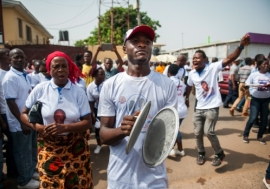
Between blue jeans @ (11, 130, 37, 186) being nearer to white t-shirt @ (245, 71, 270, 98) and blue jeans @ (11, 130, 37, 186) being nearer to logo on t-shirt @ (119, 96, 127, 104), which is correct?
logo on t-shirt @ (119, 96, 127, 104)

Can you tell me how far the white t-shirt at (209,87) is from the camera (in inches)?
162

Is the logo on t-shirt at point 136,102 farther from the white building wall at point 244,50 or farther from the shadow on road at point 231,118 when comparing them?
the white building wall at point 244,50

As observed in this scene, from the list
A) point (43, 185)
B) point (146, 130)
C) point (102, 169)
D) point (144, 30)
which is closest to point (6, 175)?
point (102, 169)

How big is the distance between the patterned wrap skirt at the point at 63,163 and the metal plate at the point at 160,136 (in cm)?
121

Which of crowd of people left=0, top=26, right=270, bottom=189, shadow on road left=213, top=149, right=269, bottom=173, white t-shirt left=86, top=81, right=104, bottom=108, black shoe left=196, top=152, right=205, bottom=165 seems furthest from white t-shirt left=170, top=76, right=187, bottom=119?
white t-shirt left=86, top=81, right=104, bottom=108

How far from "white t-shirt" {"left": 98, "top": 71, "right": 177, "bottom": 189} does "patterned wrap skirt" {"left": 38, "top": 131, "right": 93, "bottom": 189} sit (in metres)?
0.86

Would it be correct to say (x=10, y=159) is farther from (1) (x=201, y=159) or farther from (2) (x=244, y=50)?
(2) (x=244, y=50)

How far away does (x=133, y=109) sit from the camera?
1.72 metres

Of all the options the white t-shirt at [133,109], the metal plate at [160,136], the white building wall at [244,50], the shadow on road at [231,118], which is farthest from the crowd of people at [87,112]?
the white building wall at [244,50]

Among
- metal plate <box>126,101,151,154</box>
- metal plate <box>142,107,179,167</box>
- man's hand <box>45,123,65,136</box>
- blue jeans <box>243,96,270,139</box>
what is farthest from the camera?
blue jeans <box>243,96,270,139</box>

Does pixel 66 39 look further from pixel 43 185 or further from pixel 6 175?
pixel 43 185

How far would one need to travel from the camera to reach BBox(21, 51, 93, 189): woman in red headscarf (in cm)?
243

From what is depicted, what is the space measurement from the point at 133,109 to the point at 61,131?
101 cm

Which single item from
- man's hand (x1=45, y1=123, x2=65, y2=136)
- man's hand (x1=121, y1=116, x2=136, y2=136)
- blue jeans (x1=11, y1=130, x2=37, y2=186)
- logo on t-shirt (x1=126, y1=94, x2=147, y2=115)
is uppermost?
logo on t-shirt (x1=126, y1=94, x2=147, y2=115)
